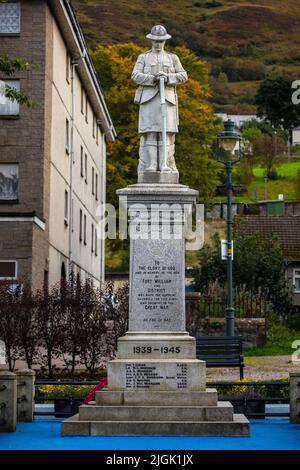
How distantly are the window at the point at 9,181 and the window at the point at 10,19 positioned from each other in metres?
4.74

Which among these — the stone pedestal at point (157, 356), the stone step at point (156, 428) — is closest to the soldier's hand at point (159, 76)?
the stone pedestal at point (157, 356)

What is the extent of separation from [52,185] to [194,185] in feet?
79.9

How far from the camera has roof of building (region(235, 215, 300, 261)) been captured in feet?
179

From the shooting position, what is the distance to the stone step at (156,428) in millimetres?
15180

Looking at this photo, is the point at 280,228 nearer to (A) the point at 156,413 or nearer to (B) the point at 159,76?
(B) the point at 159,76

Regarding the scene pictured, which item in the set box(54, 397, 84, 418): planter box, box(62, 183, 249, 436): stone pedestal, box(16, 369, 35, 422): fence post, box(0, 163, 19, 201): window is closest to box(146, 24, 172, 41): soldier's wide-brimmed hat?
box(62, 183, 249, 436): stone pedestal

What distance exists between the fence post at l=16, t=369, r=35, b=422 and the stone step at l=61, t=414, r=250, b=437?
2.74m

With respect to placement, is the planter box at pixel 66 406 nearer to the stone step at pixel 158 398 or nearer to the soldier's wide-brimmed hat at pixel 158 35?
the stone step at pixel 158 398

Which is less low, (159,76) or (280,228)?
Result: (280,228)

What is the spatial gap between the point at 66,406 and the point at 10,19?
71.5 feet

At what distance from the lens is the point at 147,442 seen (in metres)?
14.2

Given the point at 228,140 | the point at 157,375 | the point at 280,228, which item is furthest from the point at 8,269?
the point at 280,228

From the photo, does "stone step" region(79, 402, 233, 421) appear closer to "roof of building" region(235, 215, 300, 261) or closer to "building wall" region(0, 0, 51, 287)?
"building wall" region(0, 0, 51, 287)

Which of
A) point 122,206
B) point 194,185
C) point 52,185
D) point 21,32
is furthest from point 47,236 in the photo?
point 194,185
